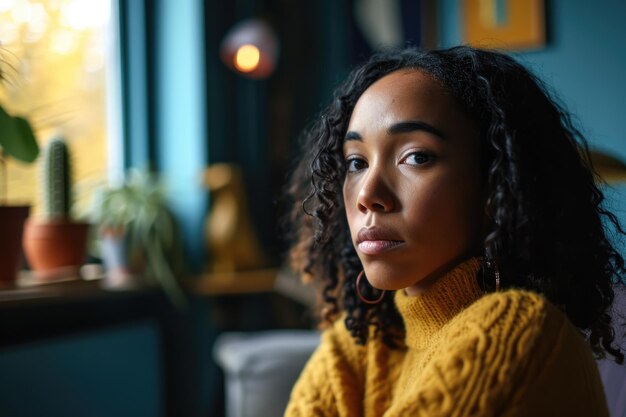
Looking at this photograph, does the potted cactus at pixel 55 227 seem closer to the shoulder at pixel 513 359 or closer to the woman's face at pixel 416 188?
the woman's face at pixel 416 188

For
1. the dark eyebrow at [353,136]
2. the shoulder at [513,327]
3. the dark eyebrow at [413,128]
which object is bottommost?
the shoulder at [513,327]

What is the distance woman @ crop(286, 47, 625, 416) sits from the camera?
669 millimetres

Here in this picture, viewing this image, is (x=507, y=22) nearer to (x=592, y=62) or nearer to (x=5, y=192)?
(x=592, y=62)

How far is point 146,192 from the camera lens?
6.78ft

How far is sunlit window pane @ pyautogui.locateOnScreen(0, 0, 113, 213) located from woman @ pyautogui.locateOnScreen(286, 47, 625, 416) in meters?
1.23

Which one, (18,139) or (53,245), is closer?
(18,139)

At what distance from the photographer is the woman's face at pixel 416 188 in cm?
78

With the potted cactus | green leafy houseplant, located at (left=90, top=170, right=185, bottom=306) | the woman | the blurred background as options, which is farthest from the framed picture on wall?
the woman

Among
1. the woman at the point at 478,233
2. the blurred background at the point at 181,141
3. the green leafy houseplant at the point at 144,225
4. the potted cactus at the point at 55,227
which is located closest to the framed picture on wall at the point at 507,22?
the blurred background at the point at 181,141

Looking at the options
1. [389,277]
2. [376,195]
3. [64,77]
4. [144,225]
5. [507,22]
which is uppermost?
[507,22]

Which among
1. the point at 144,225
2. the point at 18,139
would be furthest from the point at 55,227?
the point at 18,139

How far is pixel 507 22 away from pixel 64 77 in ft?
5.44

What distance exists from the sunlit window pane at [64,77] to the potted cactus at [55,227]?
0.15 meters

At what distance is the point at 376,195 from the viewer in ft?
2.56
